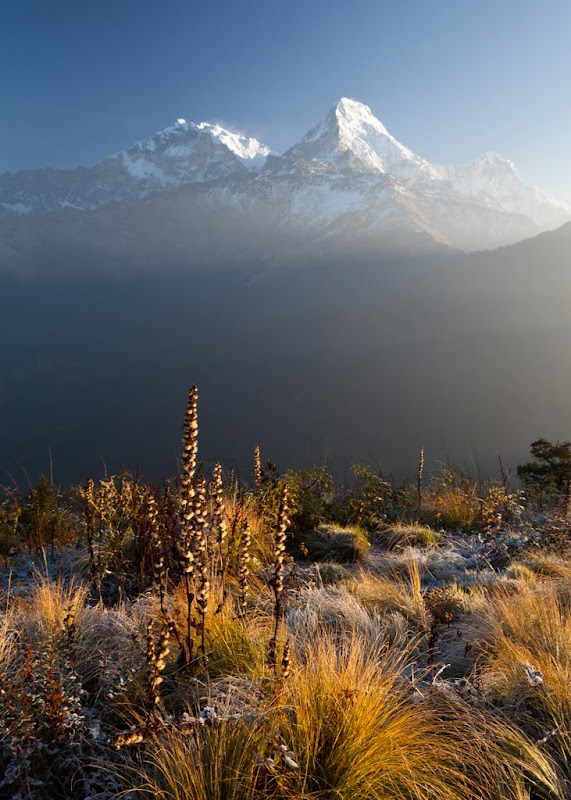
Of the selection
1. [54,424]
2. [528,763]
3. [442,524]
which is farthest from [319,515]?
[54,424]

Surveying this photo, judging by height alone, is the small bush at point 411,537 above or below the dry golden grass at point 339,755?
below

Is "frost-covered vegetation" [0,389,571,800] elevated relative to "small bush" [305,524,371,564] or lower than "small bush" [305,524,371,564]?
elevated

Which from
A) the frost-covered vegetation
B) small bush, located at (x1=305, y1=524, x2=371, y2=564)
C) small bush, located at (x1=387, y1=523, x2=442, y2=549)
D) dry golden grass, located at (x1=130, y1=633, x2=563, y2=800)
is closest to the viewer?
dry golden grass, located at (x1=130, y1=633, x2=563, y2=800)

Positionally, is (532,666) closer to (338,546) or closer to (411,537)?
(338,546)

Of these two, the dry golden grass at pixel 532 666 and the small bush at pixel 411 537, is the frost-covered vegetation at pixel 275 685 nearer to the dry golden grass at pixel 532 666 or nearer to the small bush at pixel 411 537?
the dry golden grass at pixel 532 666

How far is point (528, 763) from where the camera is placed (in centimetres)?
190

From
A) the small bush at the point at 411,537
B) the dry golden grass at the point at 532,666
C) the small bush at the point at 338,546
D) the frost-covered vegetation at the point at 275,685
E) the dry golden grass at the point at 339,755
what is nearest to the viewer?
the dry golden grass at the point at 339,755

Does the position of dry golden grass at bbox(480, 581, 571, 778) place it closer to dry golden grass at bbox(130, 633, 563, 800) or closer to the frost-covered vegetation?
the frost-covered vegetation

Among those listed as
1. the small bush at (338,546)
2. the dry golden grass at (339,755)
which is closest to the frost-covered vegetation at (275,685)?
the dry golden grass at (339,755)

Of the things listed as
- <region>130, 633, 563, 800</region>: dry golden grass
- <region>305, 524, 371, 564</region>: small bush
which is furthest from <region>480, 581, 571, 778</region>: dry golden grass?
<region>305, 524, 371, 564</region>: small bush

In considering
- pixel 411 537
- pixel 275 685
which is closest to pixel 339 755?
pixel 275 685

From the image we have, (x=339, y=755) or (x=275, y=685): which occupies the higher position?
(x=275, y=685)

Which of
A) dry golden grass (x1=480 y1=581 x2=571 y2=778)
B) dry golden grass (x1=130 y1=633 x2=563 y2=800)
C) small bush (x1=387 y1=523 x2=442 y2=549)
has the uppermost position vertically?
dry golden grass (x1=130 y1=633 x2=563 y2=800)

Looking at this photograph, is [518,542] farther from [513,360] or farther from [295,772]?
[513,360]
